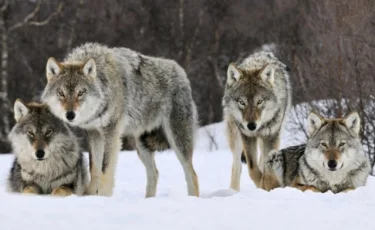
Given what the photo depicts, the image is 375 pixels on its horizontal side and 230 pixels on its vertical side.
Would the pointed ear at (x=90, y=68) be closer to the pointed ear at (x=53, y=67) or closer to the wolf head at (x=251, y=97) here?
the pointed ear at (x=53, y=67)

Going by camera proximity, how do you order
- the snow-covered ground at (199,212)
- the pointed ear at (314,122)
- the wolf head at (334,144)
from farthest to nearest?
the pointed ear at (314,122)
the wolf head at (334,144)
the snow-covered ground at (199,212)

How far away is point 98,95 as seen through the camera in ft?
23.3

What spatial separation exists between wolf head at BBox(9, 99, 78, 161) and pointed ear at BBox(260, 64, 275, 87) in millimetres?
2408

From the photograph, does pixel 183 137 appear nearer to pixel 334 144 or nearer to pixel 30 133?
pixel 334 144

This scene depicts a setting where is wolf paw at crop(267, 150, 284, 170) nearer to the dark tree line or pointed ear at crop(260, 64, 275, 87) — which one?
pointed ear at crop(260, 64, 275, 87)

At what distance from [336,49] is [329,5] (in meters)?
0.94

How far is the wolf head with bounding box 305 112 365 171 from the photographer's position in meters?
6.52

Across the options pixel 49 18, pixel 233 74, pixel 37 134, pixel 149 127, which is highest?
pixel 49 18

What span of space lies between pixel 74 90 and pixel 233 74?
73.8 inches

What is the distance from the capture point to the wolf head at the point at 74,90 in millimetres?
6836

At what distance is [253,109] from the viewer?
7.71 metres

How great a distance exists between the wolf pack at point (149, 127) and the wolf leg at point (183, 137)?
11mm

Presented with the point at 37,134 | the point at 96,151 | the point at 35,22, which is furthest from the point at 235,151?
the point at 35,22

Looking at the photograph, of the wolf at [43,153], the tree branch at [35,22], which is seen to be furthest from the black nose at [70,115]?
the tree branch at [35,22]
